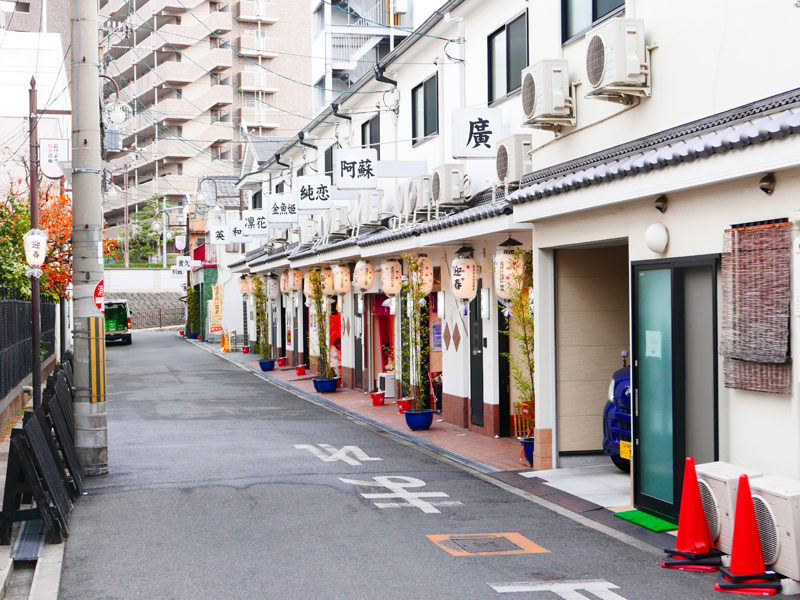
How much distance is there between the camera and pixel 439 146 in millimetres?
17438

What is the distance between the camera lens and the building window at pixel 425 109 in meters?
17.8

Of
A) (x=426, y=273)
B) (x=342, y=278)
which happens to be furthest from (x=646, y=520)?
(x=342, y=278)

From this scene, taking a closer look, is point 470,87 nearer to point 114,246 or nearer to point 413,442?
point 413,442

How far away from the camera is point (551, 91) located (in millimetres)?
10492

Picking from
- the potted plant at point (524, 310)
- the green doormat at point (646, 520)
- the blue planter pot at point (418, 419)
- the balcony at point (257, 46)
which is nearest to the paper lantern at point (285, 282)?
the blue planter pot at point (418, 419)

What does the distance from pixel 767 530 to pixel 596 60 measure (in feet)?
16.7

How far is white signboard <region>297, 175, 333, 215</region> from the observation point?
2020 centimetres

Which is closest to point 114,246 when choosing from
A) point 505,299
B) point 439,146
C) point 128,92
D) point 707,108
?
point 439,146

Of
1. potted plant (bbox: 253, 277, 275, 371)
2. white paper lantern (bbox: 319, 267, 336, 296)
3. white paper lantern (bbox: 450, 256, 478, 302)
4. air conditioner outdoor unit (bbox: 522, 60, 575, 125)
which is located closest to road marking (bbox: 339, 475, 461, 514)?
white paper lantern (bbox: 450, 256, 478, 302)

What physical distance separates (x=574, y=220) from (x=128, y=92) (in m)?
68.9

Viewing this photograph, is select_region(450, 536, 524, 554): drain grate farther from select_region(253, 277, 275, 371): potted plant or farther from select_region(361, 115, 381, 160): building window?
select_region(253, 277, 275, 371): potted plant

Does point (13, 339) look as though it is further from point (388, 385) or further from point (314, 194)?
point (388, 385)

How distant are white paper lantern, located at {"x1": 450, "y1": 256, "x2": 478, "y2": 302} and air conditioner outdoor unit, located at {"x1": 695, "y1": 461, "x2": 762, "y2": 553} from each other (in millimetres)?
7581

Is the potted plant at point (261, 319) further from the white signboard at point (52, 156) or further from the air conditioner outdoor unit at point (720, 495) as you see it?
the air conditioner outdoor unit at point (720, 495)
